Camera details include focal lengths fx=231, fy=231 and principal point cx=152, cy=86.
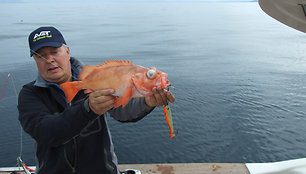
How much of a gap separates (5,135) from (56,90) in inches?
282

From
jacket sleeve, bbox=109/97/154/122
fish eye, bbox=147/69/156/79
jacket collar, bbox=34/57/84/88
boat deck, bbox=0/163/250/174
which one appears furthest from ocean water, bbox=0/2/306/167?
fish eye, bbox=147/69/156/79

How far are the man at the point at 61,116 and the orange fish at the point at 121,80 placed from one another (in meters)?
0.10

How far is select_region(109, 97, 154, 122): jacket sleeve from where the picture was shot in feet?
8.91

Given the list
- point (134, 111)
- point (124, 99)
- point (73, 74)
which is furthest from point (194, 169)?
point (73, 74)

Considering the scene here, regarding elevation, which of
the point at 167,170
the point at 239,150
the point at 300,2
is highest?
the point at 300,2

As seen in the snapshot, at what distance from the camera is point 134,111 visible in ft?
9.13

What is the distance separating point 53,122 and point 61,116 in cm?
9

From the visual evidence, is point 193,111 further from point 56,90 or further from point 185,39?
point 185,39

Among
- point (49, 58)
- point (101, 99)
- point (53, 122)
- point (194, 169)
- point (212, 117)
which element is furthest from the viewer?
point (212, 117)

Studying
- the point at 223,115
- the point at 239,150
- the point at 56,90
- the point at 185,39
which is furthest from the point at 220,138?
the point at 185,39

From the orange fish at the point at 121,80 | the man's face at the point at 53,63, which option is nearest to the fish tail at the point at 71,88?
the orange fish at the point at 121,80

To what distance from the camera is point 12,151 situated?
7.71 m

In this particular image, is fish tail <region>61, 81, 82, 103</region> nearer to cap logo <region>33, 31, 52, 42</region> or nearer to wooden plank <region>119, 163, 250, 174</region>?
cap logo <region>33, 31, 52, 42</region>

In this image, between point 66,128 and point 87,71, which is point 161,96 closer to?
point 87,71
